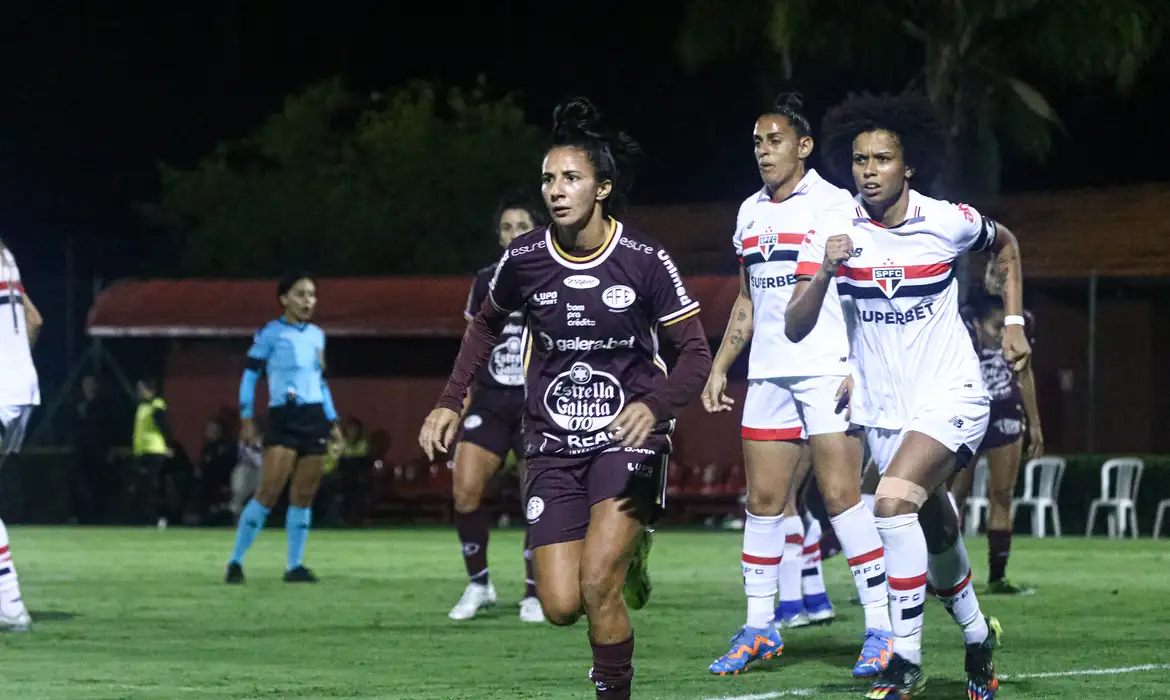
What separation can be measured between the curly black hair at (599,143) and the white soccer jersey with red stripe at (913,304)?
1.10m

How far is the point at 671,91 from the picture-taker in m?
50.3

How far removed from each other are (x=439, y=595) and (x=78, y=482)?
1661cm

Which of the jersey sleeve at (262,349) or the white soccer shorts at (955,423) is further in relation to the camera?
the jersey sleeve at (262,349)

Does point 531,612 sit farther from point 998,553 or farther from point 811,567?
point 998,553

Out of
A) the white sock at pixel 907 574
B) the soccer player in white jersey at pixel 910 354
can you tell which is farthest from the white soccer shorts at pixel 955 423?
the white sock at pixel 907 574

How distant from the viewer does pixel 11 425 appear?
1272 cm

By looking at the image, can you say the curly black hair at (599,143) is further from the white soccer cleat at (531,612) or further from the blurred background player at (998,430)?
the blurred background player at (998,430)

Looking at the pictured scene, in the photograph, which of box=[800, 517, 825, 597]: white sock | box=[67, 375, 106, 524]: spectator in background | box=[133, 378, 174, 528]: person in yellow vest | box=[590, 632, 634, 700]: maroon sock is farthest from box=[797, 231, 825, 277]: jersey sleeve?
box=[67, 375, 106, 524]: spectator in background

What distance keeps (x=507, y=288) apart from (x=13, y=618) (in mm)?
5237

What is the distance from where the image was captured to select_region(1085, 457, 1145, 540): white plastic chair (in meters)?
25.9

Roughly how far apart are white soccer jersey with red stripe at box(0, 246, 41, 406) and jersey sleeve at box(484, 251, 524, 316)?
4809 millimetres

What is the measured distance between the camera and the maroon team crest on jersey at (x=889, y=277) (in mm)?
9109

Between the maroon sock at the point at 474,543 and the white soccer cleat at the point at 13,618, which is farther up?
the maroon sock at the point at 474,543

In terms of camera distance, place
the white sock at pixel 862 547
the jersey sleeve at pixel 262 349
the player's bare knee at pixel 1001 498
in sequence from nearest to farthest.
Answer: the white sock at pixel 862 547 → the player's bare knee at pixel 1001 498 → the jersey sleeve at pixel 262 349
